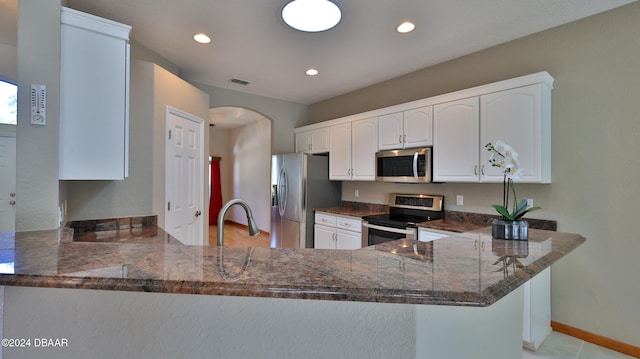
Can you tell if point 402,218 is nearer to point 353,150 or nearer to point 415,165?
point 415,165

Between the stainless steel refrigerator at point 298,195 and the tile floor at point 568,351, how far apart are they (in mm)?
2767

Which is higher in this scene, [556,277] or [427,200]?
[427,200]

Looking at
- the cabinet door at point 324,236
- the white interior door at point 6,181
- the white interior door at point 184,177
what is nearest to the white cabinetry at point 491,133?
the cabinet door at point 324,236

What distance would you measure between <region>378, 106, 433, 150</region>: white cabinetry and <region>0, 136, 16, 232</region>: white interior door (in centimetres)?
463

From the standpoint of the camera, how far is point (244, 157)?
7633 millimetres

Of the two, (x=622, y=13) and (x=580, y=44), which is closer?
(x=622, y=13)

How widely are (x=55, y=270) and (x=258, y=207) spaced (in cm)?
632

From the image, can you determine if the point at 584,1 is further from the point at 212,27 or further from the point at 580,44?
the point at 212,27

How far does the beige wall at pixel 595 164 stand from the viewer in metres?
2.19

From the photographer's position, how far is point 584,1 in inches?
85.7

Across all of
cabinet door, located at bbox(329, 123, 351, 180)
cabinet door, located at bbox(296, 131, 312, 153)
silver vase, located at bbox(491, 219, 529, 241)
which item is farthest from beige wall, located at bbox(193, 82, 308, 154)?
silver vase, located at bbox(491, 219, 529, 241)

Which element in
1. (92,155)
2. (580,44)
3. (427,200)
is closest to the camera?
(92,155)

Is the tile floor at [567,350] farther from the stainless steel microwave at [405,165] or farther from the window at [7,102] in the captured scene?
the window at [7,102]

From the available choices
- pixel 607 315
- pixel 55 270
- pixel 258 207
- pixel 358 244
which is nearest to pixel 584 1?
pixel 607 315
